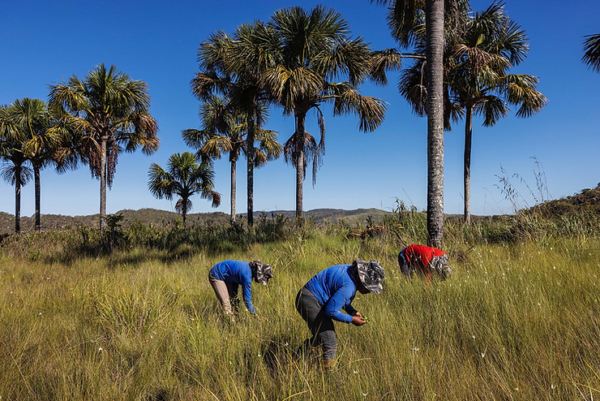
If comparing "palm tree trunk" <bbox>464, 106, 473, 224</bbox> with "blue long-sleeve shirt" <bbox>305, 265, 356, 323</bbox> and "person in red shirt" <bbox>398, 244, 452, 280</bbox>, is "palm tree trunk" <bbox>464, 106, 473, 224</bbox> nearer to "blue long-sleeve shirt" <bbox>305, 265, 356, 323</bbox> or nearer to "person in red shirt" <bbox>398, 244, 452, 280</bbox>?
"person in red shirt" <bbox>398, 244, 452, 280</bbox>

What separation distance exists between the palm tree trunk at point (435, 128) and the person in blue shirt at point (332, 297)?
523 cm

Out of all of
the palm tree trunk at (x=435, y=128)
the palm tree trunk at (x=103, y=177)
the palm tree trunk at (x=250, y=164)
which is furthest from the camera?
the palm tree trunk at (x=103, y=177)

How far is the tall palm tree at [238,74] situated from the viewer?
12.9 metres

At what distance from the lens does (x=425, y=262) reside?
499cm

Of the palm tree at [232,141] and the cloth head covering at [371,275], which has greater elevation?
the palm tree at [232,141]

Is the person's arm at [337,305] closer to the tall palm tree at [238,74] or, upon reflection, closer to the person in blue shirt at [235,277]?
the person in blue shirt at [235,277]

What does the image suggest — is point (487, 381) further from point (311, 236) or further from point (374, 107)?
point (374, 107)

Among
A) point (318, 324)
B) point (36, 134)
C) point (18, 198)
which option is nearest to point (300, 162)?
point (318, 324)

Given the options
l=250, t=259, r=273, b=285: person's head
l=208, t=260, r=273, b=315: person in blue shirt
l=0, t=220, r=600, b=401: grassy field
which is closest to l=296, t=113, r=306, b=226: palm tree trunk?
l=0, t=220, r=600, b=401: grassy field

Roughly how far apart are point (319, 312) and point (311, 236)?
7.53 m

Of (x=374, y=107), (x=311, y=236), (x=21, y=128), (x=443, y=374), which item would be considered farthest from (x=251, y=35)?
(x=21, y=128)

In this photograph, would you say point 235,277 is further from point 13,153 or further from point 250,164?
point 13,153

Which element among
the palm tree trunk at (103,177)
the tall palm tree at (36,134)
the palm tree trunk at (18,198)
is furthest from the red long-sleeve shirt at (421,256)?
the palm tree trunk at (18,198)

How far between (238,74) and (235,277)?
11.3 metres
